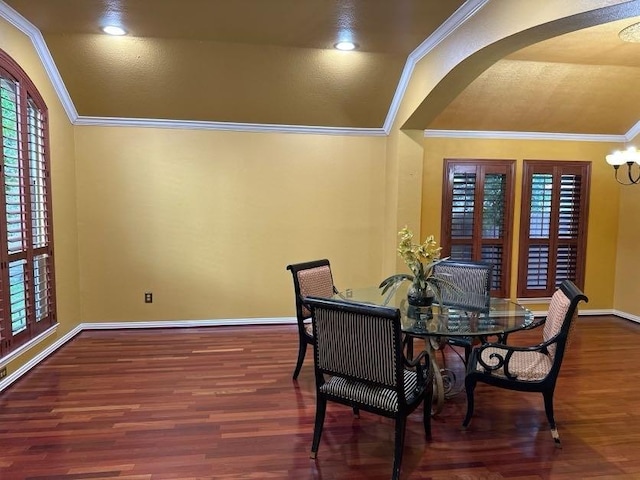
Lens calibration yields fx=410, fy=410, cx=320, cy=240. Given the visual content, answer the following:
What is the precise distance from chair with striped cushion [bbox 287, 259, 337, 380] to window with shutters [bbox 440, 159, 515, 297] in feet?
6.68

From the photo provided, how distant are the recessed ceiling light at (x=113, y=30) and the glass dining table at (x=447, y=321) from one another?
276 cm

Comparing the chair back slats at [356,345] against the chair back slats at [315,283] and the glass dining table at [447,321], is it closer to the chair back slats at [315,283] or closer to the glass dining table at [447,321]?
the glass dining table at [447,321]

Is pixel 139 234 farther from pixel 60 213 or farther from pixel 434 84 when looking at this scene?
pixel 434 84

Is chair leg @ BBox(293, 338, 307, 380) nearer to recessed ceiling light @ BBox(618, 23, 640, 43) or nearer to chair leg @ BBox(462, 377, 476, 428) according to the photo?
chair leg @ BBox(462, 377, 476, 428)

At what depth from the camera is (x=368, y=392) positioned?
2.20 metres

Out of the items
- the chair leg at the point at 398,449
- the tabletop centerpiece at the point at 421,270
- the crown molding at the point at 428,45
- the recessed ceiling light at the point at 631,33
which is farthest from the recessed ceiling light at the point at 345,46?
the chair leg at the point at 398,449

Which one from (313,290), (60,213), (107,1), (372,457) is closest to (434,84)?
(313,290)

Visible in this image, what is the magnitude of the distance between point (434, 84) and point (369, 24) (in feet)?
2.38

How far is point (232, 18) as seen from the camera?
309 centimetres

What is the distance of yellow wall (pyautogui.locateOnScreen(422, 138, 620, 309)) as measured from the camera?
4.93 meters

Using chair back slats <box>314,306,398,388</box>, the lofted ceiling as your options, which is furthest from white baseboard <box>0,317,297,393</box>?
chair back slats <box>314,306,398,388</box>

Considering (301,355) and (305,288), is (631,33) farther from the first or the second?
(301,355)

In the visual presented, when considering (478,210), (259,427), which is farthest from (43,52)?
(478,210)

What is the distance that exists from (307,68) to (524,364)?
121 inches
